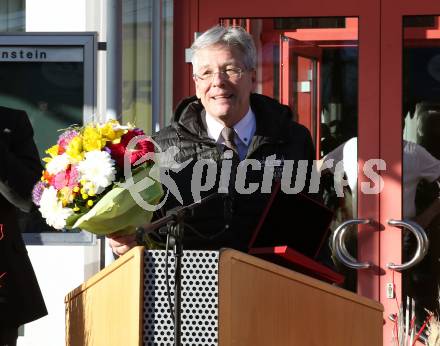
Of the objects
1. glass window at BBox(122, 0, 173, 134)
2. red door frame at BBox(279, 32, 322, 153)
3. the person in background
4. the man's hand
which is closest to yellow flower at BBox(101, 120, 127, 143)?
the man's hand

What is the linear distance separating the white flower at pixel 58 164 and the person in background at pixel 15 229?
3.58 feet

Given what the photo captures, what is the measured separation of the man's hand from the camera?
9.61ft

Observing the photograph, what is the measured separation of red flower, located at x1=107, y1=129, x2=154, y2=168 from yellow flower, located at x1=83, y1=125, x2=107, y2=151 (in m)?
0.03

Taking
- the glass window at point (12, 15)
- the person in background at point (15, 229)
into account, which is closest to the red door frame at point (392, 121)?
the glass window at point (12, 15)

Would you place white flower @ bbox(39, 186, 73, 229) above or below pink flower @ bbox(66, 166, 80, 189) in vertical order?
below

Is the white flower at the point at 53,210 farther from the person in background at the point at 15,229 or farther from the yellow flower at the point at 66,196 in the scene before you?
the person in background at the point at 15,229

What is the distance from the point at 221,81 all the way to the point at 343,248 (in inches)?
92.8

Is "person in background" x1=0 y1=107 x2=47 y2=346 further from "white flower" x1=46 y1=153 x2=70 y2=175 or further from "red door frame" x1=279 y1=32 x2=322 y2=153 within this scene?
"red door frame" x1=279 y1=32 x2=322 y2=153

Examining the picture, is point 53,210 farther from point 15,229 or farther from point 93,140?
point 15,229

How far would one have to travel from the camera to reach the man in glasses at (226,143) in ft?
11.8

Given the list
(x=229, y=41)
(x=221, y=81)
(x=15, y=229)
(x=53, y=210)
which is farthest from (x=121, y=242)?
(x=15, y=229)

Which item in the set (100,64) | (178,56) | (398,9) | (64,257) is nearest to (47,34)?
(100,64)

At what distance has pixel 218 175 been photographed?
12.2ft

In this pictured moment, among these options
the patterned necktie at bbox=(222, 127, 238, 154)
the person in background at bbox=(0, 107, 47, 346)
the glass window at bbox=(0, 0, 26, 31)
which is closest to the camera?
the patterned necktie at bbox=(222, 127, 238, 154)
